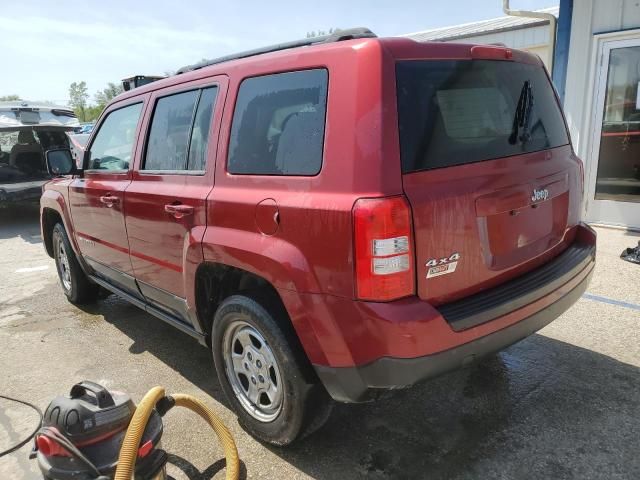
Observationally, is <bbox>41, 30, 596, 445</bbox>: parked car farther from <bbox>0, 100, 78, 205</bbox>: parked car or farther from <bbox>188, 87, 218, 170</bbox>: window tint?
<bbox>0, 100, 78, 205</bbox>: parked car

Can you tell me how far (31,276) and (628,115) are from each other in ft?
26.4

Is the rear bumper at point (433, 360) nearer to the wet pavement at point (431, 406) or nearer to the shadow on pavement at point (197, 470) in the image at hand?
the wet pavement at point (431, 406)

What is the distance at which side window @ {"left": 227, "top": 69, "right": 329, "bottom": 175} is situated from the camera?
7.39 ft

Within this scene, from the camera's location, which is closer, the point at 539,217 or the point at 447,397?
the point at 539,217

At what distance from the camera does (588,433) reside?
8.69ft

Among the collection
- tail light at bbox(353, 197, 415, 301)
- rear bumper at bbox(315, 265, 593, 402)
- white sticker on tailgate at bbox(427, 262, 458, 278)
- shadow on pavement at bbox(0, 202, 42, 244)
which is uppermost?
tail light at bbox(353, 197, 415, 301)

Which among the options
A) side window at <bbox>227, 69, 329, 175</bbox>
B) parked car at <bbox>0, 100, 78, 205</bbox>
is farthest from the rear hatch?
parked car at <bbox>0, 100, 78, 205</bbox>

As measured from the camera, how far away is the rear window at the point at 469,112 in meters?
2.11

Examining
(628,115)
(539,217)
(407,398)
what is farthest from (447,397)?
(628,115)

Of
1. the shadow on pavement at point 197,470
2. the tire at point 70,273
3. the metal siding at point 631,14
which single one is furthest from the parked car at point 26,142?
the metal siding at point 631,14

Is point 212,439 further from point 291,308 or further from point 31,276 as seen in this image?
point 31,276

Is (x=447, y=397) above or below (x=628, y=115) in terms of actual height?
below

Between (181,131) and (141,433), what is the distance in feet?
6.09

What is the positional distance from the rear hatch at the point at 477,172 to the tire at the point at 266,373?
723 millimetres
